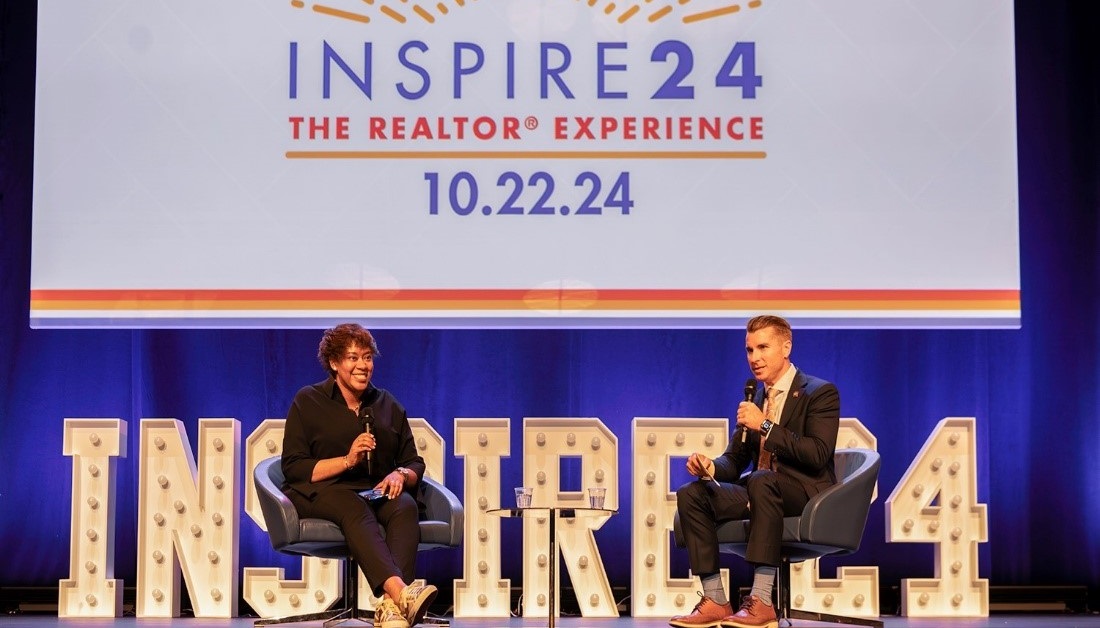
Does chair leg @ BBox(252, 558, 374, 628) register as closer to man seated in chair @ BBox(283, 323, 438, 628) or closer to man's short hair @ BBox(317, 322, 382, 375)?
man seated in chair @ BBox(283, 323, 438, 628)

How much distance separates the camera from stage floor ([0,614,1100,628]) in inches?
180

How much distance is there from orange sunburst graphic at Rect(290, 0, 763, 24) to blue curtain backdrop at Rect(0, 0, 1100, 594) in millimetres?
1209

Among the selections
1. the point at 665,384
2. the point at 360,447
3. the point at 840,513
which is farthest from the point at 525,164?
the point at 840,513

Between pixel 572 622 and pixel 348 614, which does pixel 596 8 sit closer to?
pixel 572 622

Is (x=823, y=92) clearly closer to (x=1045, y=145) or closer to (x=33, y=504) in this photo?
(x=1045, y=145)

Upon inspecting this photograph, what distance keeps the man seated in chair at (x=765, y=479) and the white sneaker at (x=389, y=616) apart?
0.80 m

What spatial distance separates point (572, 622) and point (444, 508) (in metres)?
0.80

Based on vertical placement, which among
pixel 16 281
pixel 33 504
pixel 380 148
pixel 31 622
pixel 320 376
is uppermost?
pixel 380 148

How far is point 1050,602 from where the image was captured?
5129 mm

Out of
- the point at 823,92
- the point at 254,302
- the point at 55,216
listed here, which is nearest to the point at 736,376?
the point at 823,92

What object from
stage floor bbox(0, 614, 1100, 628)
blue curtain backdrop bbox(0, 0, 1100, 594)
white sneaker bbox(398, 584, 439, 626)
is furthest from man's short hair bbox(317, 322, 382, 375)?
blue curtain backdrop bbox(0, 0, 1100, 594)

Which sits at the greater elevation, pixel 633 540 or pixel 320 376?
pixel 320 376

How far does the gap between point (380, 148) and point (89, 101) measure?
3.69 ft

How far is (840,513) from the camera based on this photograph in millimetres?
4012
